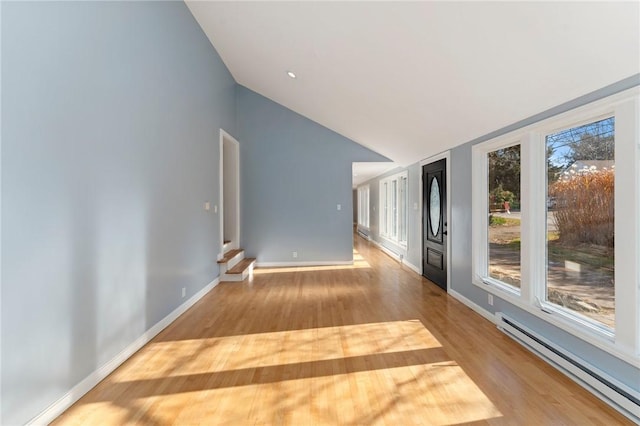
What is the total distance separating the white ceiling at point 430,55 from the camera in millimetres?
1979

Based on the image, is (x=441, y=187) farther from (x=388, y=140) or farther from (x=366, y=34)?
(x=366, y=34)

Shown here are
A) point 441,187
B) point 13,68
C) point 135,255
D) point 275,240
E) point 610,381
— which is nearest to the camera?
point 13,68

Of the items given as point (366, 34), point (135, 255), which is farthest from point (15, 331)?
point (366, 34)

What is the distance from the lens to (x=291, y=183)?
6875 mm

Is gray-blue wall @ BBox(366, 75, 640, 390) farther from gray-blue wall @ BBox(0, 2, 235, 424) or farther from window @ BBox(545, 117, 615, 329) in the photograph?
gray-blue wall @ BBox(0, 2, 235, 424)

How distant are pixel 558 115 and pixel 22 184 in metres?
3.61

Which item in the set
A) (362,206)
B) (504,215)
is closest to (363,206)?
(362,206)

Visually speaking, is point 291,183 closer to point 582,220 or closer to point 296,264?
point 296,264

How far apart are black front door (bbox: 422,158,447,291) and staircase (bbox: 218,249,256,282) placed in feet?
10.3

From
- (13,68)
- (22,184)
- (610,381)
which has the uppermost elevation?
(13,68)

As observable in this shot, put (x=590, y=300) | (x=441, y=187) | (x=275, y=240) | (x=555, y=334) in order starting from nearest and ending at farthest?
1. (x=590, y=300)
2. (x=555, y=334)
3. (x=441, y=187)
4. (x=275, y=240)

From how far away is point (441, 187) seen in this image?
202 inches

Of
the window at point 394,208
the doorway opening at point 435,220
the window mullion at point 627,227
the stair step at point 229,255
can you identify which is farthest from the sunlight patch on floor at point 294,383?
the window at point 394,208

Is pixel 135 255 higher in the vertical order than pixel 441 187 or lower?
lower
